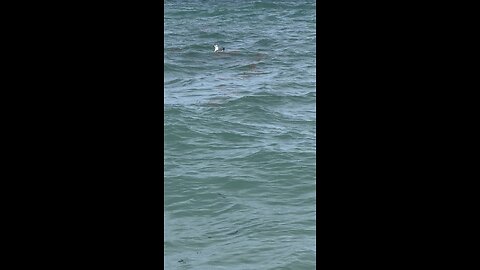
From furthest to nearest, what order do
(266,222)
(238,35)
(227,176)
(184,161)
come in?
(238,35) → (184,161) → (227,176) → (266,222)

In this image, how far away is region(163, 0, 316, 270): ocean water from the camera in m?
5.16

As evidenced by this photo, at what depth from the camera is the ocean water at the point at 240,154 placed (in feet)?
16.9

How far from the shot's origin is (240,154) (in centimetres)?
739
